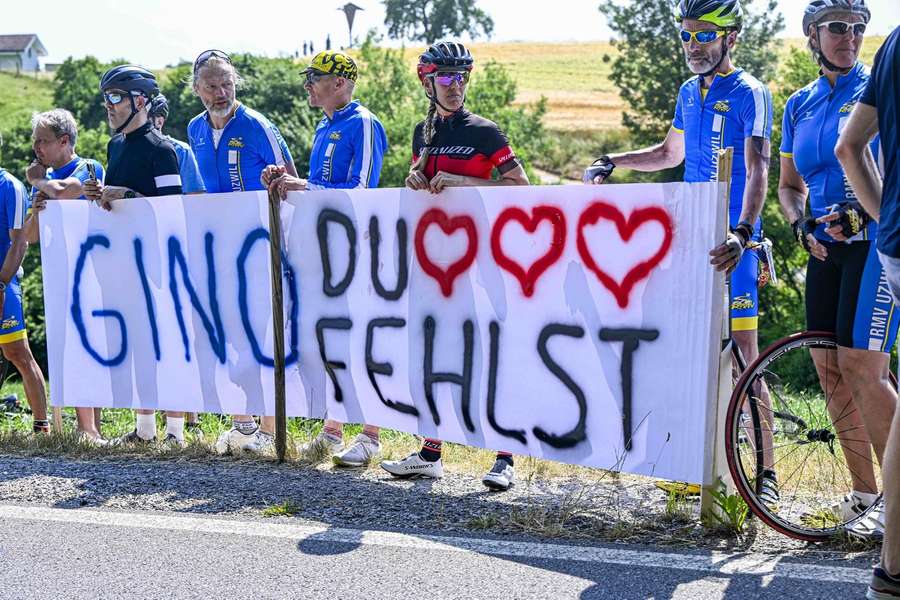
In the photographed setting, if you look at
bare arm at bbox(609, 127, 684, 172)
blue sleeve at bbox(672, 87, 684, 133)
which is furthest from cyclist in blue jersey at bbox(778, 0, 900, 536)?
bare arm at bbox(609, 127, 684, 172)

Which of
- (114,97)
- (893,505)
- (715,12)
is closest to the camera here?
(893,505)

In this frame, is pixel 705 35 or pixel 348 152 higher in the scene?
pixel 705 35

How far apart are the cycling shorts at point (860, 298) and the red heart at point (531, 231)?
45.7 inches

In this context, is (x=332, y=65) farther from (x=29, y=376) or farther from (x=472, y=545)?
(x=472, y=545)

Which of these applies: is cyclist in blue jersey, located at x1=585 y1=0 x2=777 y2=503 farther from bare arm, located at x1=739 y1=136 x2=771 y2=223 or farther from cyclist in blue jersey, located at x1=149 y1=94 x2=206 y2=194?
cyclist in blue jersey, located at x1=149 y1=94 x2=206 y2=194

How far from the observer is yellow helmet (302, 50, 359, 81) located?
6.77 meters

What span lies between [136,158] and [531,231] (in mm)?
3005

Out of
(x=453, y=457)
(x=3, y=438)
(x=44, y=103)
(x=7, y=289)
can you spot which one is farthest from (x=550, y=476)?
(x=44, y=103)

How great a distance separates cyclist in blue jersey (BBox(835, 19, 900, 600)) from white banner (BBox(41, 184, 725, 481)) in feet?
2.95

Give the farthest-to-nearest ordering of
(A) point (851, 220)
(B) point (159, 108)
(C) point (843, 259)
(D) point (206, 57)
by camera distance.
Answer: (B) point (159, 108) < (D) point (206, 57) < (C) point (843, 259) < (A) point (851, 220)

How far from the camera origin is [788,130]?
4.90 meters

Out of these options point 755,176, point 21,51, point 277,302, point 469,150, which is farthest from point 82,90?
point 21,51

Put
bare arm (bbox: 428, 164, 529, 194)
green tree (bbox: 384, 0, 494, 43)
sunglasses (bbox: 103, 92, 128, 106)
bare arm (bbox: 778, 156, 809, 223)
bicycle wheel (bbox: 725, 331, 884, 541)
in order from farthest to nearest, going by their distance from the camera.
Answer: green tree (bbox: 384, 0, 494, 43) < sunglasses (bbox: 103, 92, 128, 106) < bare arm (bbox: 428, 164, 529, 194) < bare arm (bbox: 778, 156, 809, 223) < bicycle wheel (bbox: 725, 331, 884, 541)

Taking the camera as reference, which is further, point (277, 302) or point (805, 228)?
point (277, 302)
